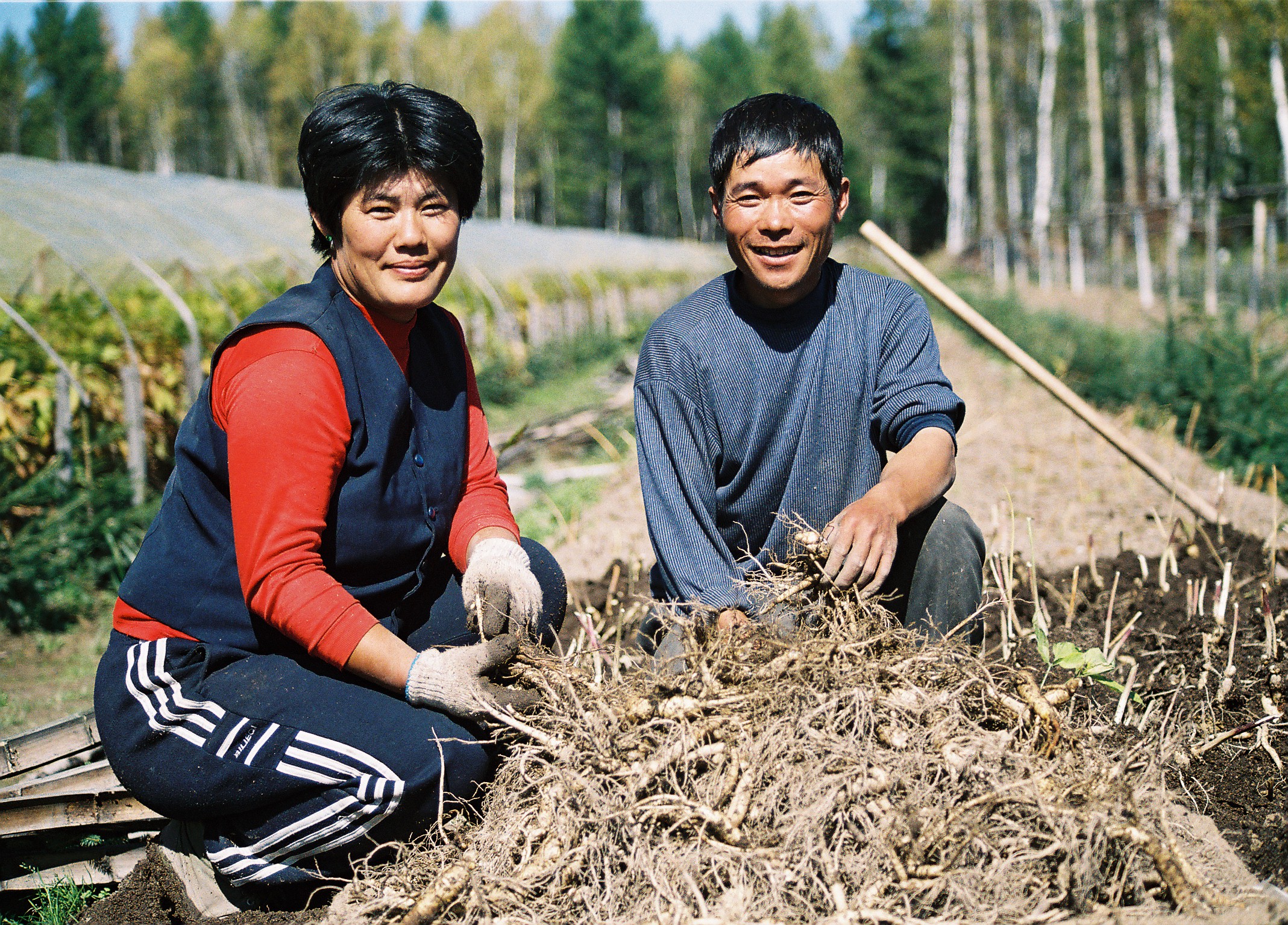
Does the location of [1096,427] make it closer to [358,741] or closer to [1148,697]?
[1148,697]

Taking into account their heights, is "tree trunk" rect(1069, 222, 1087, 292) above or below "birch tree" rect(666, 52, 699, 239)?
below

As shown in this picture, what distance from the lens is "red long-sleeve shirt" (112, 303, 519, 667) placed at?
159 centimetres

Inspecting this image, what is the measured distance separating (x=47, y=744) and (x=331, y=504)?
970 mm

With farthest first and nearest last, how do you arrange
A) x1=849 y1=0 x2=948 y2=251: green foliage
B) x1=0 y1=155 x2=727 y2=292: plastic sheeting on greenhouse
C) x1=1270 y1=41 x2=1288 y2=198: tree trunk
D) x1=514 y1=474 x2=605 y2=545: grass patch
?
x1=849 y1=0 x2=948 y2=251: green foliage, x1=1270 y1=41 x2=1288 y2=198: tree trunk, x1=0 y1=155 x2=727 y2=292: plastic sheeting on greenhouse, x1=514 y1=474 x2=605 y2=545: grass patch

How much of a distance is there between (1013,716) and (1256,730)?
84 centimetres

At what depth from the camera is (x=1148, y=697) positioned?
7.50ft

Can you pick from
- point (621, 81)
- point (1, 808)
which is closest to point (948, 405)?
point (1, 808)

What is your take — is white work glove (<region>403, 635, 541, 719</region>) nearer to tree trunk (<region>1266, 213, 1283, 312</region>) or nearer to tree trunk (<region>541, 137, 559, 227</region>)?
tree trunk (<region>1266, 213, 1283, 312</region>)

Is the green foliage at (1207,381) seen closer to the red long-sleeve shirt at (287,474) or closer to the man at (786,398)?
the man at (786,398)

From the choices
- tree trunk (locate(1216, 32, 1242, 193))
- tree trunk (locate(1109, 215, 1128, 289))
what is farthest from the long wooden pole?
tree trunk (locate(1216, 32, 1242, 193))

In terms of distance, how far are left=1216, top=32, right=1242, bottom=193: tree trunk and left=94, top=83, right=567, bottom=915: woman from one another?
23.0m

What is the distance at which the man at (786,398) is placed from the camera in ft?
6.47

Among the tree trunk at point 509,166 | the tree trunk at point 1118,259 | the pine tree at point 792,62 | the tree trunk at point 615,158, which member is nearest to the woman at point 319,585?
the tree trunk at point 1118,259

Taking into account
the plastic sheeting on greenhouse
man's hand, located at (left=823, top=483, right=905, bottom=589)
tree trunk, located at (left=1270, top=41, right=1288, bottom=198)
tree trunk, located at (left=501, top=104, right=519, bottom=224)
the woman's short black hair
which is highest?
tree trunk, located at (left=501, top=104, right=519, bottom=224)
